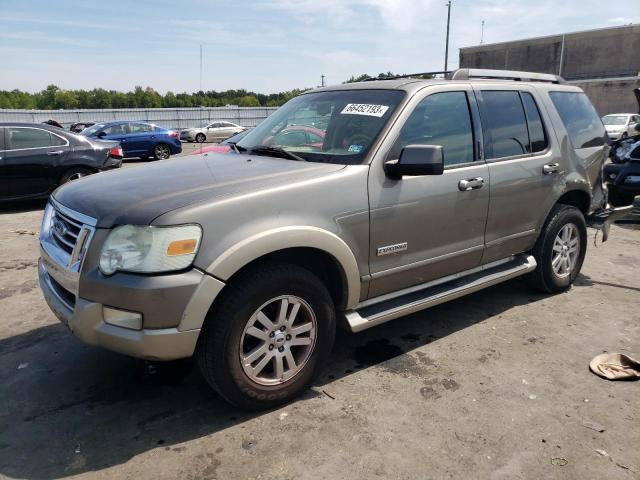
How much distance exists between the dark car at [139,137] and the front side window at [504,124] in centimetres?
1748

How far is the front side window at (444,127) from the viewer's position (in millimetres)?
3420

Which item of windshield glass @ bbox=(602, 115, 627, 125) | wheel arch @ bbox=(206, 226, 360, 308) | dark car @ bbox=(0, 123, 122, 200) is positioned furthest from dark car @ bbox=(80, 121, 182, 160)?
windshield glass @ bbox=(602, 115, 627, 125)

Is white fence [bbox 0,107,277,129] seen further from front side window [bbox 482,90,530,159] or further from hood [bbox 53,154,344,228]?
hood [bbox 53,154,344,228]

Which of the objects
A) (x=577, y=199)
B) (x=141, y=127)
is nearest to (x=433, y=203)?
(x=577, y=199)

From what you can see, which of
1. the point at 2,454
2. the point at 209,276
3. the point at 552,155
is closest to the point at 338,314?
the point at 209,276

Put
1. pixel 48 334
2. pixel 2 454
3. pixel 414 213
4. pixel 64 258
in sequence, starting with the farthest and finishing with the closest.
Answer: pixel 48 334
pixel 414 213
pixel 64 258
pixel 2 454

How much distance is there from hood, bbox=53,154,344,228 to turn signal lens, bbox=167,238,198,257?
169 millimetres

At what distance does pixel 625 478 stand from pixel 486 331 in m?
1.68

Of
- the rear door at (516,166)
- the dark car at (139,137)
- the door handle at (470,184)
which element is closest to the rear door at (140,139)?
the dark car at (139,137)

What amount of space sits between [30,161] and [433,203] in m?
7.87

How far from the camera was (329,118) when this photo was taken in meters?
3.70

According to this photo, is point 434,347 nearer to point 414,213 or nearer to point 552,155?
point 414,213

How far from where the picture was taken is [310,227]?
9.40ft

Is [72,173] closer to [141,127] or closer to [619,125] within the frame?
[141,127]
